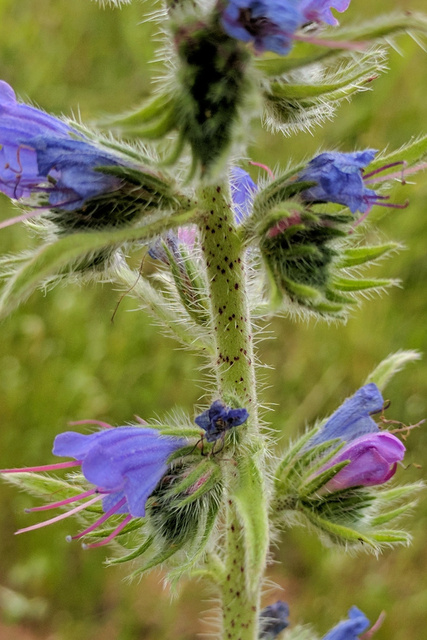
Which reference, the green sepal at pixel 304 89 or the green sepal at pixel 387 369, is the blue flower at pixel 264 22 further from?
the green sepal at pixel 387 369

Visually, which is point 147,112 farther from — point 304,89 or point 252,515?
point 252,515

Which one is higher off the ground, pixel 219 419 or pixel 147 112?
pixel 147 112

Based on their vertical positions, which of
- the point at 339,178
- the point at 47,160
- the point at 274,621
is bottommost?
the point at 274,621

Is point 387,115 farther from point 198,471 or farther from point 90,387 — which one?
point 198,471

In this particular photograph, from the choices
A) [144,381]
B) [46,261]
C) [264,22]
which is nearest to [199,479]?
[46,261]

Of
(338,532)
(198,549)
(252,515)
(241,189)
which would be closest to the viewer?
(252,515)

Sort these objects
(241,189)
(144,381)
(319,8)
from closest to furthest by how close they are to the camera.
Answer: (319,8) → (241,189) → (144,381)

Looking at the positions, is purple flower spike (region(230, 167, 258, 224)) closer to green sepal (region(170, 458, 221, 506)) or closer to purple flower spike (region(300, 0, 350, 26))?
purple flower spike (region(300, 0, 350, 26))
